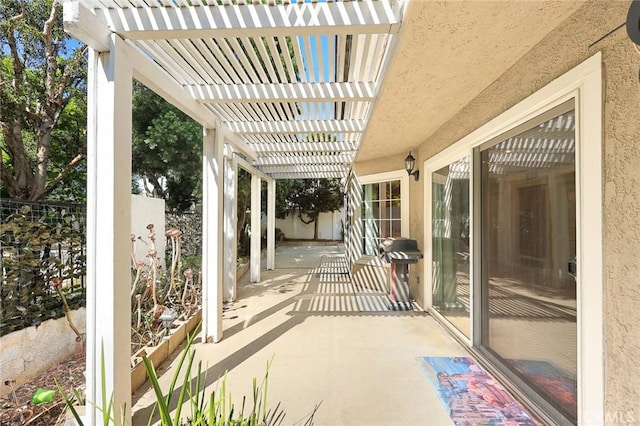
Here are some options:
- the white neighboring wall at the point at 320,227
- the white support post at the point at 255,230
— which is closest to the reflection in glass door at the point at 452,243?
the white support post at the point at 255,230

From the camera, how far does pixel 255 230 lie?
314 inches

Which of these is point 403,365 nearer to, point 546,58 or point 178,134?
point 546,58

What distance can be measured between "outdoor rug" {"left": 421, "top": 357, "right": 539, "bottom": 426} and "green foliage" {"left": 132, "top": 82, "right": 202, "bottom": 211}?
684cm

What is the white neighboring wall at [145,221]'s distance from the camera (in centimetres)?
491

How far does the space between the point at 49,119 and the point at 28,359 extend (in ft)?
16.6

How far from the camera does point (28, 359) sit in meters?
2.86

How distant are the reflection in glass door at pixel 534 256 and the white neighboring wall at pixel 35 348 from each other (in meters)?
4.81

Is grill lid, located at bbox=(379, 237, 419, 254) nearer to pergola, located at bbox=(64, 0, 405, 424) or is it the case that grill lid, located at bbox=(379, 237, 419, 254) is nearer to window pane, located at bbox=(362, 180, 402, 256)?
window pane, located at bbox=(362, 180, 402, 256)

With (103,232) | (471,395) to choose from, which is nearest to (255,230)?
(103,232)

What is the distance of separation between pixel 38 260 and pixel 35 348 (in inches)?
35.3

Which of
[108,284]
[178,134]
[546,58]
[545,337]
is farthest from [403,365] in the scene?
[178,134]

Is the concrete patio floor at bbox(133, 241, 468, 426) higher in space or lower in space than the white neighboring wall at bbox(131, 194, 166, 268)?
lower

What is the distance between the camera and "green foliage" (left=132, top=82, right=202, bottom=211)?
729 cm

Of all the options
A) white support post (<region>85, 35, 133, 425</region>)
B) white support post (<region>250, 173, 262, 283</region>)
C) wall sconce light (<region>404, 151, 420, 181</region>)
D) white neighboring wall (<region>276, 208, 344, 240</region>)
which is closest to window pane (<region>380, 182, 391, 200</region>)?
wall sconce light (<region>404, 151, 420, 181</region>)
